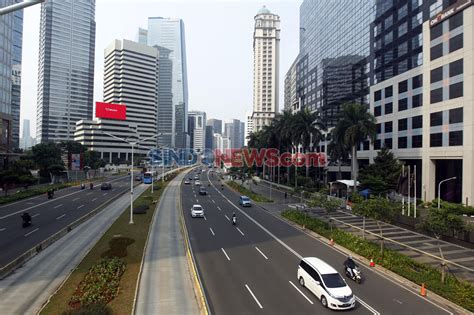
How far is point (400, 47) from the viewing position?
215ft

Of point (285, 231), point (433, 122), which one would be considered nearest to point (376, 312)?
point (285, 231)

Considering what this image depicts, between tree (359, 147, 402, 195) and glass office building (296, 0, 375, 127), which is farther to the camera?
glass office building (296, 0, 375, 127)

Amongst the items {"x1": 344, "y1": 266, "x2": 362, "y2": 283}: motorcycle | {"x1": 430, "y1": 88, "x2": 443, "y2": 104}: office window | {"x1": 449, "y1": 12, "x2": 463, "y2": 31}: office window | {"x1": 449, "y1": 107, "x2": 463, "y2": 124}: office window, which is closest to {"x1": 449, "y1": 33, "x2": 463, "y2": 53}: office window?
{"x1": 449, "y1": 12, "x2": 463, "y2": 31}: office window

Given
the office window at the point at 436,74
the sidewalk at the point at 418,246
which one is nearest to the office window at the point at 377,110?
the office window at the point at 436,74

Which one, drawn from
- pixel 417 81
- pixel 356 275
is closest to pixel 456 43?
pixel 417 81

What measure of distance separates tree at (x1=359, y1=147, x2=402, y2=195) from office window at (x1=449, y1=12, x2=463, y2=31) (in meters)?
21.5

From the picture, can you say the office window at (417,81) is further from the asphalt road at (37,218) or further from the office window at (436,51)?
the asphalt road at (37,218)

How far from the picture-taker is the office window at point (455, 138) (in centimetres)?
5031

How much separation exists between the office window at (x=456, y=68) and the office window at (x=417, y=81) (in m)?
7.11

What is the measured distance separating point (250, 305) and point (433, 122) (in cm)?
5203

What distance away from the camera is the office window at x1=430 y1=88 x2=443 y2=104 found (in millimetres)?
53562

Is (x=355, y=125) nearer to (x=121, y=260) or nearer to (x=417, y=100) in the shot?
(x=417, y=100)

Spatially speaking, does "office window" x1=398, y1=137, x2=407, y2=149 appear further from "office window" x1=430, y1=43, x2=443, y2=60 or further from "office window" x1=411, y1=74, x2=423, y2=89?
"office window" x1=430, y1=43, x2=443, y2=60

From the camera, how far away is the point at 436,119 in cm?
5484
